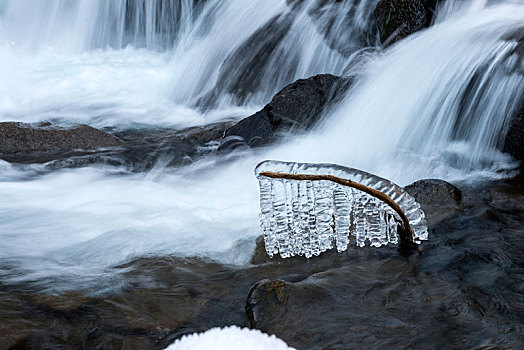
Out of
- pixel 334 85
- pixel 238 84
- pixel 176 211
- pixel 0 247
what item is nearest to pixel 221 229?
pixel 176 211

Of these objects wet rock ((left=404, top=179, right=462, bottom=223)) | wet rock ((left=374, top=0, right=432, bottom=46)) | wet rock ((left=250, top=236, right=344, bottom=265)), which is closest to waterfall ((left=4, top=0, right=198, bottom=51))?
wet rock ((left=374, top=0, right=432, bottom=46))

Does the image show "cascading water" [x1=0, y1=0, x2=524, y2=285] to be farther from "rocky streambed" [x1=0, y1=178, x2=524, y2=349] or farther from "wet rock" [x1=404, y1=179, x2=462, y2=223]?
"wet rock" [x1=404, y1=179, x2=462, y2=223]

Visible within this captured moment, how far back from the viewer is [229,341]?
1.16 m

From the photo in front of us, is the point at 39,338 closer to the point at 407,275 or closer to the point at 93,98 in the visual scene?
the point at 407,275

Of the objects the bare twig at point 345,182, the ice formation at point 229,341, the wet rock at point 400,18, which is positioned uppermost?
the wet rock at point 400,18

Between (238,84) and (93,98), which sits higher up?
(238,84)

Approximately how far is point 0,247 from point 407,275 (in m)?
2.83

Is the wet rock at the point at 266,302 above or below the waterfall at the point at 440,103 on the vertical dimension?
below

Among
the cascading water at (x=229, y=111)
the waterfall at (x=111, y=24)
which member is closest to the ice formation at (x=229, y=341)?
the cascading water at (x=229, y=111)

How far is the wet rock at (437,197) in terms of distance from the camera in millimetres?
4633

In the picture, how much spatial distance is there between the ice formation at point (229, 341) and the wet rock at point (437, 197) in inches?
141

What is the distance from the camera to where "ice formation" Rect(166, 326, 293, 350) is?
1.15 meters

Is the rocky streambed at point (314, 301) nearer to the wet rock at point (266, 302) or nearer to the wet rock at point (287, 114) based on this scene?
the wet rock at point (266, 302)

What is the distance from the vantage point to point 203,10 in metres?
12.1
